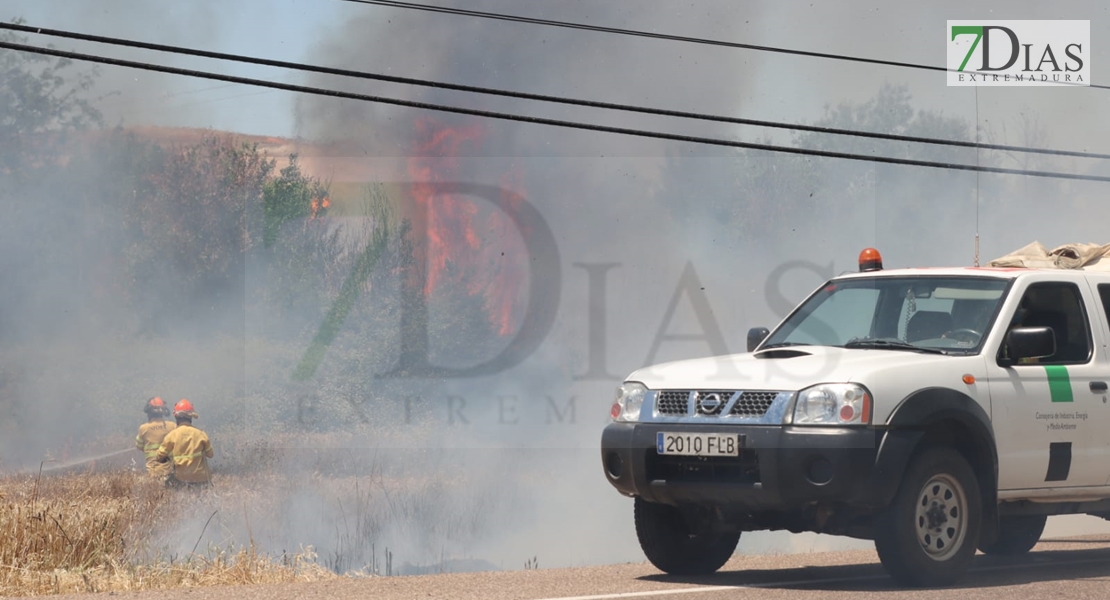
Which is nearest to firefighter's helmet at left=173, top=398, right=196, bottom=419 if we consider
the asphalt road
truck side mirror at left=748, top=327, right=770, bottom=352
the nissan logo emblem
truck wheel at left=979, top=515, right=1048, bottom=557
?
the asphalt road

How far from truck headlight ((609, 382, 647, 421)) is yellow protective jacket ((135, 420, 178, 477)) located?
9123mm

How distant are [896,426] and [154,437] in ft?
38.5

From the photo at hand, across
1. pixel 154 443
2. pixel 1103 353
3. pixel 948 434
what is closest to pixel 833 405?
pixel 948 434

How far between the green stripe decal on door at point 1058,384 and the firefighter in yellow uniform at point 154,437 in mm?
10800

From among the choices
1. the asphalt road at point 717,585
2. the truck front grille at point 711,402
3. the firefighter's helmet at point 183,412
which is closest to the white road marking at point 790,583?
the asphalt road at point 717,585

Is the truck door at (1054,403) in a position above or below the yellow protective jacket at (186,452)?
above

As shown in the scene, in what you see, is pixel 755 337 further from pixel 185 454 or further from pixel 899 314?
pixel 185 454

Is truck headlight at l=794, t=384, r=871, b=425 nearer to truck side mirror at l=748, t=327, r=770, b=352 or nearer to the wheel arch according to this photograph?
the wheel arch

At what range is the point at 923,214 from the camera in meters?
44.5

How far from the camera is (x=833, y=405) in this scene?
7.29 meters

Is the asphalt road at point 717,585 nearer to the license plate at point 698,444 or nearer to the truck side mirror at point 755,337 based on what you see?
the license plate at point 698,444

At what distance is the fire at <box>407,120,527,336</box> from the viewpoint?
43062 millimetres

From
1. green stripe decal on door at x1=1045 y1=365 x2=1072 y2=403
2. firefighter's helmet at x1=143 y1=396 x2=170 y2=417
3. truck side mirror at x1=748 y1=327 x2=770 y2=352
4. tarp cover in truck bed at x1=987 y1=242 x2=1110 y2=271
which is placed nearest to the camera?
green stripe decal on door at x1=1045 y1=365 x2=1072 y2=403

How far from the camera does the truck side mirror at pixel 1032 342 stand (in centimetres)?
774
